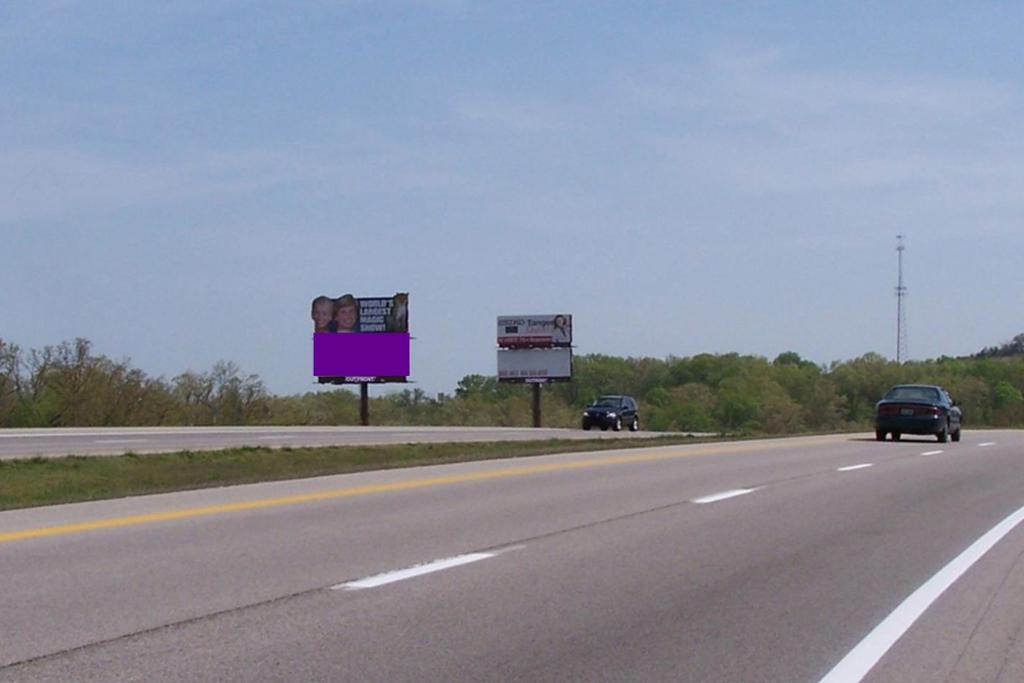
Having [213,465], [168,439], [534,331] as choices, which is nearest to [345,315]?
[534,331]

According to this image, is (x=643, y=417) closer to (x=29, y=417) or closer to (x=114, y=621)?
(x=29, y=417)

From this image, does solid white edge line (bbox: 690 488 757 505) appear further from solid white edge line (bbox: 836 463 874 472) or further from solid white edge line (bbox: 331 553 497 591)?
solid white edge line (bbox: 331 553 497 591)

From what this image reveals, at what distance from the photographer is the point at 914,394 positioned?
39.8 meters

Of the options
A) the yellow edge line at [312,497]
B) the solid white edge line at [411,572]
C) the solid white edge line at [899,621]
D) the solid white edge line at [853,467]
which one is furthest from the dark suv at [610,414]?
the solid white edge line at [411,572]

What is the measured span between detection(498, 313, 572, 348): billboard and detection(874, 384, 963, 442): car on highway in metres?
42.7

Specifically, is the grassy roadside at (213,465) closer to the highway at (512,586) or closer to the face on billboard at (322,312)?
the highway at (512,586)

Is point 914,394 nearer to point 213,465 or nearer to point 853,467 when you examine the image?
point 853,467

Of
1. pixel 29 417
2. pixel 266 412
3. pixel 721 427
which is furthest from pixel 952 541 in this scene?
pixel 721 427

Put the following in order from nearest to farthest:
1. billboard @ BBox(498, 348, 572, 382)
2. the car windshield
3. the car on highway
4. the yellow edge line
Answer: the yellow edge line < the car on highway < the car windshield < billboard @ BBox(498, 348, 572, 382)

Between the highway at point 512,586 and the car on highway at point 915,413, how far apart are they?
1906 centimetres

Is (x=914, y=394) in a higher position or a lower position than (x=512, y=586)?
higher

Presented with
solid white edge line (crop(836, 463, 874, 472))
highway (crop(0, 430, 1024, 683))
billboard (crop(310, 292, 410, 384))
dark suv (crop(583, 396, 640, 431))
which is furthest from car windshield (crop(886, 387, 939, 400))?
billboard (crop(310, 292, 410, 384))

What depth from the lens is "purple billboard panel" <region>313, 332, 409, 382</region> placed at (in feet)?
241

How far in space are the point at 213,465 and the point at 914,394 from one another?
19911mm
